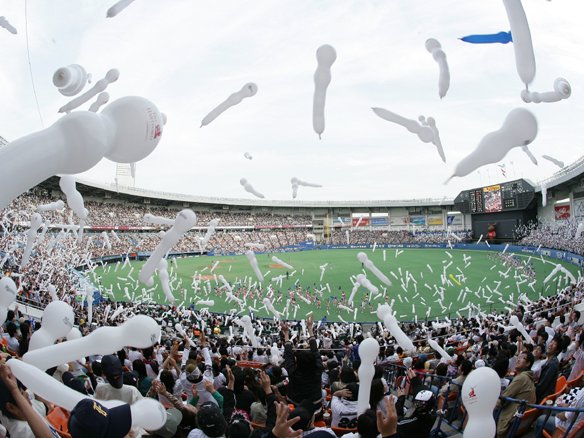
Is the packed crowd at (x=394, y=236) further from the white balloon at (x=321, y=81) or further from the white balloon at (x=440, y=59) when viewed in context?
the white balloon at (x=321, y=81)

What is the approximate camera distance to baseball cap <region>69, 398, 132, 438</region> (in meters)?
1.84

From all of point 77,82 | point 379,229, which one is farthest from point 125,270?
point 379,229

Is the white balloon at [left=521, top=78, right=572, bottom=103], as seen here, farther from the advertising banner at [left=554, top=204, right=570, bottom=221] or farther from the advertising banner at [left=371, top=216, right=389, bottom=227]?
the advertising banner at [left=371, top=216, right=389, bottom=227]

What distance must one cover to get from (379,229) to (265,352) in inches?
2592

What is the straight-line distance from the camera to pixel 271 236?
213 feet

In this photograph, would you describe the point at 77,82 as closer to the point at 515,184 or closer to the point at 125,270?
the point at 125,270

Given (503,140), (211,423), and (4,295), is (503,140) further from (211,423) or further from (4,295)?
(4,295)

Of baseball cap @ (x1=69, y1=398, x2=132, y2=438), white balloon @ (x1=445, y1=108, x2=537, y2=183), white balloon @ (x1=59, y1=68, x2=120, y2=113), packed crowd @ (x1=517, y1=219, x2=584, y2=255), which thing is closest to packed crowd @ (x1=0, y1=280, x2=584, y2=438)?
baseball cap @ (x1=69, y1=398, x2=132, y2=438)

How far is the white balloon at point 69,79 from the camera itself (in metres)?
4.28

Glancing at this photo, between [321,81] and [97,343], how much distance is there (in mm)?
4004

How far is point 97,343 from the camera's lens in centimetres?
286

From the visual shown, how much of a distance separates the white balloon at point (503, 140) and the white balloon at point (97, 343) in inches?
124

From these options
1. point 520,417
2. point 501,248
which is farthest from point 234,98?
point 501,248

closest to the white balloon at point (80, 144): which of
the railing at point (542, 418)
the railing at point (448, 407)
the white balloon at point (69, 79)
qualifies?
the white balloon at point (69, 79)
